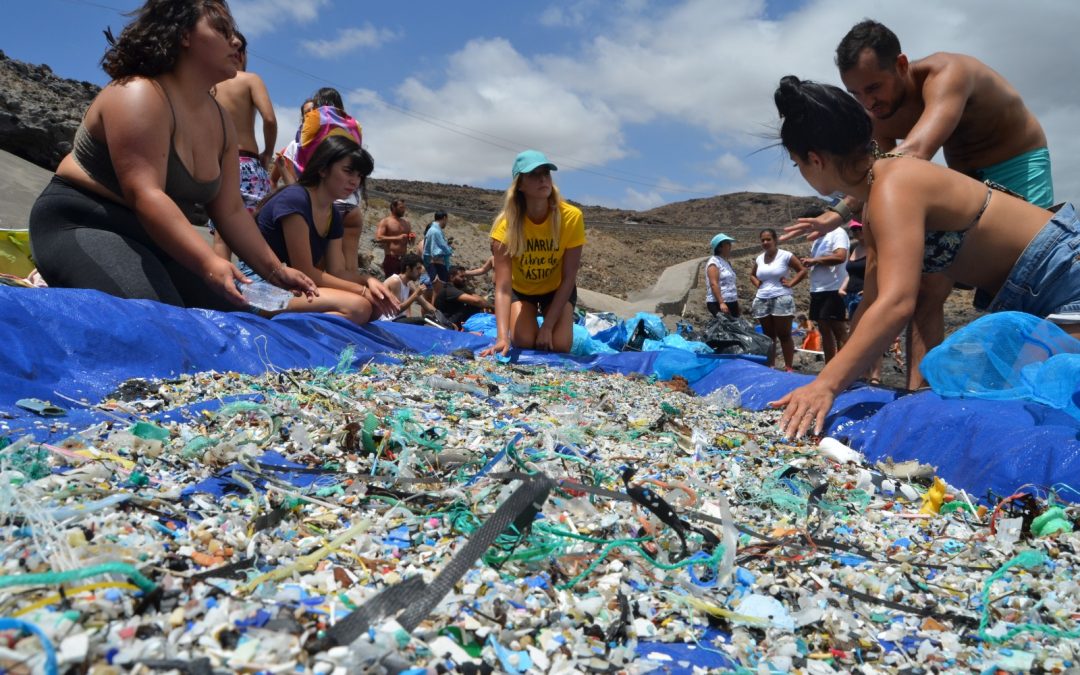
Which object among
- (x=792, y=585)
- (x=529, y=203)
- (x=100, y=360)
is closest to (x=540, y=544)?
(x=792, y=585)

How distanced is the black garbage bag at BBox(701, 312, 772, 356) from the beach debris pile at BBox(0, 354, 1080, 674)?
3589 millimetres

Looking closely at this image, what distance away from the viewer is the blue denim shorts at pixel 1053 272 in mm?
2475

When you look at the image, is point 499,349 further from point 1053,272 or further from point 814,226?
point 1053,272

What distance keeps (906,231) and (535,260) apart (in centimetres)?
287

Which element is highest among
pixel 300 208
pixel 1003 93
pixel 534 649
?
pixel 1003 93

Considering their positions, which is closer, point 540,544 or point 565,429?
point 540,544

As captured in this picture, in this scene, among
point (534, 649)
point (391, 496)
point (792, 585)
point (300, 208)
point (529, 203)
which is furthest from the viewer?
point (529, 203)

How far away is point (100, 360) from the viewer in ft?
7.83

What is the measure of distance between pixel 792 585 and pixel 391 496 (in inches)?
31.7

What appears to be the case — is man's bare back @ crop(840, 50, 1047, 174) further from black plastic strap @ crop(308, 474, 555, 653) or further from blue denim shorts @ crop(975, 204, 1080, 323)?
black plastic strap @ crop(308, 474, 555, 653)

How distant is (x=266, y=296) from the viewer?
10.8ft

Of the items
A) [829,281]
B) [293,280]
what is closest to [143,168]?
[293,280]

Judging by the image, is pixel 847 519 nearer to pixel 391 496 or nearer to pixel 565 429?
pixel 565 429

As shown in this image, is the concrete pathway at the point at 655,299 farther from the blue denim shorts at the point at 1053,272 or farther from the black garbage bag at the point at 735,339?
the blue denim shorts at the point at 1053,272
